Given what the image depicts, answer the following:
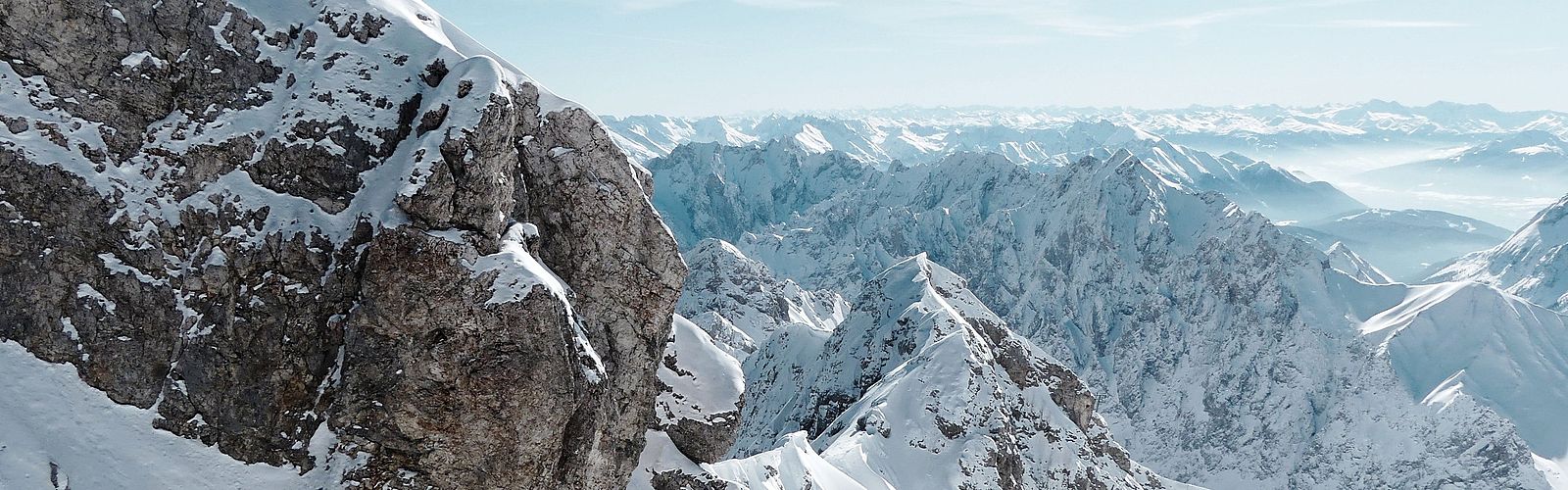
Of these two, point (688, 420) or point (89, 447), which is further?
point (688, 420)

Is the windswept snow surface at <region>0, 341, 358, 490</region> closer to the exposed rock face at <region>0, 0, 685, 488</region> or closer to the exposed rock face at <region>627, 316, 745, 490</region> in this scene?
the exposed rock face at <region>0, 0, 685, 488</region>

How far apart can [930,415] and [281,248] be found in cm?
6280

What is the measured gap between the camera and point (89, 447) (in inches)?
1027

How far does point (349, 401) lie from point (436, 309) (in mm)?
4425

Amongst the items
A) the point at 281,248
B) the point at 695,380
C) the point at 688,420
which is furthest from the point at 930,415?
the point at 281,248

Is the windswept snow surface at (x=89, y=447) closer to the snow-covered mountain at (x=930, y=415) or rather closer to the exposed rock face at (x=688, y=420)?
the exposed rock face at (x=688, y=420)

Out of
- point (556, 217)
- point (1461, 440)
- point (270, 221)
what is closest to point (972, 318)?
point (556, 217)

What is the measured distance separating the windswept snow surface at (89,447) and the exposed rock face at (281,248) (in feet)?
1.45

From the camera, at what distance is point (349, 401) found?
90.4 feet

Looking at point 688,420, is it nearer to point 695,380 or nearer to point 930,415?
point 695,380

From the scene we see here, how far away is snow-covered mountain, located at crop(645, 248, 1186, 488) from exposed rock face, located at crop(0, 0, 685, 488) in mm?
22133

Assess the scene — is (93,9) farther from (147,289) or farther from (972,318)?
(972,318)

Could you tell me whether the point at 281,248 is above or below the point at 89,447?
above

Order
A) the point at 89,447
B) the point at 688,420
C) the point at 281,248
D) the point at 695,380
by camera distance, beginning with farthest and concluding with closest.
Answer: the point at 695,380
the point at 688,420
the point at 281,248
the point at 89,447
